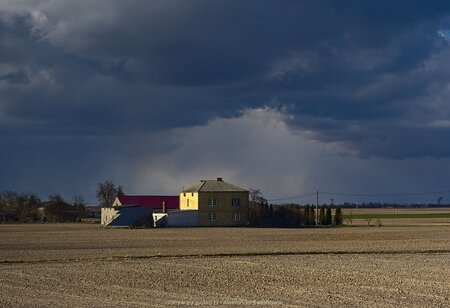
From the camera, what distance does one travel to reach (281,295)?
2344cm

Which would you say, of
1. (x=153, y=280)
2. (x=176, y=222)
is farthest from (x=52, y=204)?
(x=153, y=280)

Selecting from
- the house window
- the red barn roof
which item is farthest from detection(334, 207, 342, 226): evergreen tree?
the red barn roof

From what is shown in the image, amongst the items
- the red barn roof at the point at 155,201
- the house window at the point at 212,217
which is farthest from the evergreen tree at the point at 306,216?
the red barn roof at the point at 155,201

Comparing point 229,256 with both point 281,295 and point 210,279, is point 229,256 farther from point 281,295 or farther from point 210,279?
point 281,295

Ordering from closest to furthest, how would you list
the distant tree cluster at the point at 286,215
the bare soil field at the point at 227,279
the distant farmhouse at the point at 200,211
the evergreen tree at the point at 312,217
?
1. the bare soil field at the point at 227,279
2. the distant farmhouse at the point at 200,211
3. the distant tree cluster at the point at 286,215
4. the evergreen tree at the point at 312,217

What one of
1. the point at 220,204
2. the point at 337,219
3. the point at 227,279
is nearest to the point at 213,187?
the point at 220,204

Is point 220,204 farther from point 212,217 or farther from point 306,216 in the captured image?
point 306,216

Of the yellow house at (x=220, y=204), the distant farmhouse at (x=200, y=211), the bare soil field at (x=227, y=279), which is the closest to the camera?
the bare soil field at (x=227, y=279)

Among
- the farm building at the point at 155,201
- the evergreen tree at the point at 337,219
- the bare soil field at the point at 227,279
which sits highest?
the farm building at the point at 155,201

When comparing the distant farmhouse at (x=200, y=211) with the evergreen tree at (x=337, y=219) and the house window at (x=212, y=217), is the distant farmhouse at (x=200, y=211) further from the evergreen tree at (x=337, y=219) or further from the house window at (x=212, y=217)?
the evergreen tree at (x=337, y=219)

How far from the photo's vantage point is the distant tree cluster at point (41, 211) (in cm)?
15362

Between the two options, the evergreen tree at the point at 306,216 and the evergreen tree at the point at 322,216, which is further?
the evergreen tree at the point at 306,216

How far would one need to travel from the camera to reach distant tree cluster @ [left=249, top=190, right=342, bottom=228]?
116312 millimetres

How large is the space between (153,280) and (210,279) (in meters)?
2.12
